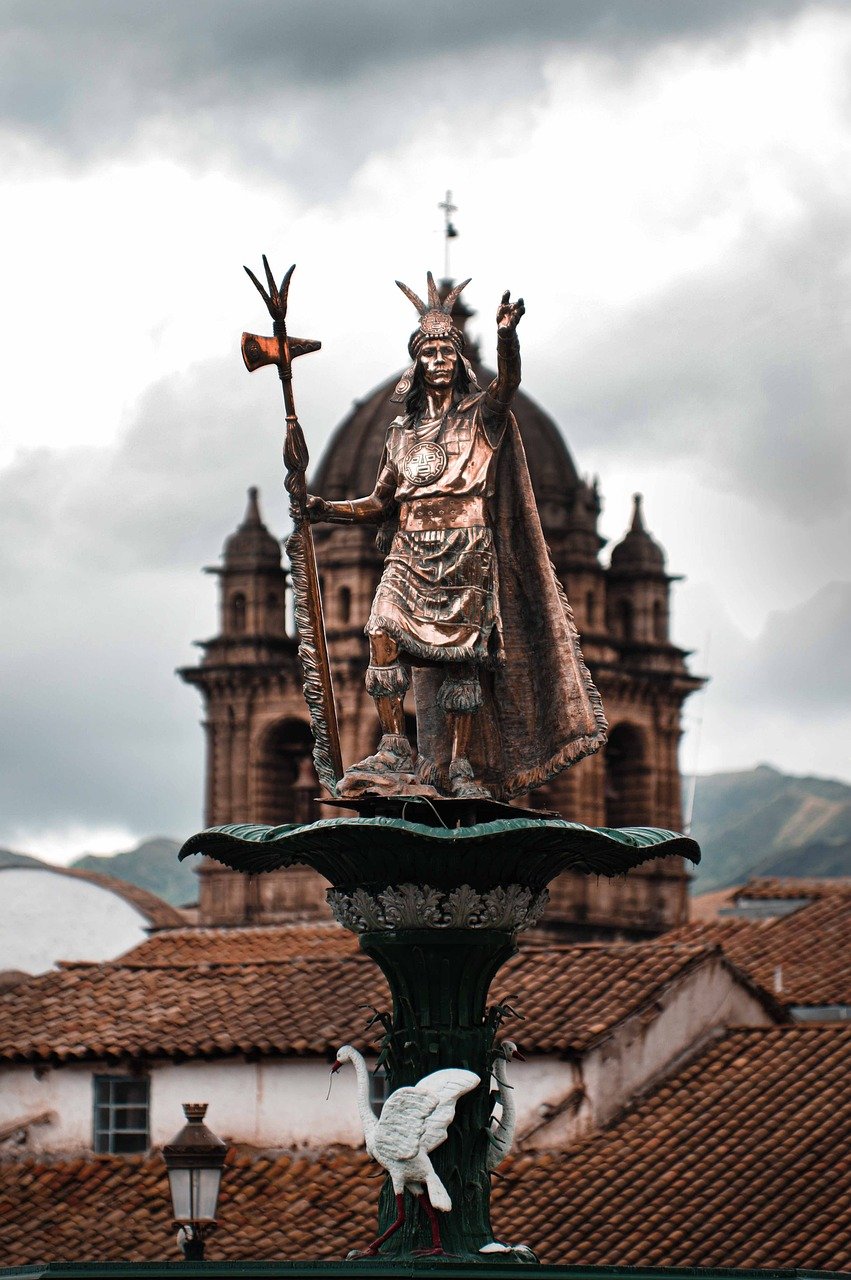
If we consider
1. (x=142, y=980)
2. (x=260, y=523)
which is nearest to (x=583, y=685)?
(x=142, y=980)

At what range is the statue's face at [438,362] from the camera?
14508mm

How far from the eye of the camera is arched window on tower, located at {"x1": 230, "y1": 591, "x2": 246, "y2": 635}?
78438 millimetres

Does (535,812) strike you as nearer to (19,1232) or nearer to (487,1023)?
(487,1023)

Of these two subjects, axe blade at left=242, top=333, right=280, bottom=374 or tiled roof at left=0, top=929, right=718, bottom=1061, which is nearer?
axe blade at left=242, top=333, right=280, bottom=374

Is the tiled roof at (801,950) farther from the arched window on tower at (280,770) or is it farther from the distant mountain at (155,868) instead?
the distant mountain at (155,868)

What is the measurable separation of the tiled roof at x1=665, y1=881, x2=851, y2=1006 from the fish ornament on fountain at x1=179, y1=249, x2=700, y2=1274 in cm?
2054

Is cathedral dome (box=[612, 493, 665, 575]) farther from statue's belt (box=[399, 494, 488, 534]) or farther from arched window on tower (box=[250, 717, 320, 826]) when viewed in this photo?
statue's belt (box=[399, 494, 488, 534])

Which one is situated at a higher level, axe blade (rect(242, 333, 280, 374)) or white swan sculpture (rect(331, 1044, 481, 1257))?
axe blade (rect(242, 333, 280, 374))

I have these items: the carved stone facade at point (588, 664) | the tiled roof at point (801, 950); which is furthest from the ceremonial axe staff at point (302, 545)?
the carved stone facade at point (588, 664)

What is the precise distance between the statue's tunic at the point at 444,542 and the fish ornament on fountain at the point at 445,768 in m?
0.01

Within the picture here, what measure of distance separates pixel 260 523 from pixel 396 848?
218 ft

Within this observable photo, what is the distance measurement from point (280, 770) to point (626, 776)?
9.18 meters

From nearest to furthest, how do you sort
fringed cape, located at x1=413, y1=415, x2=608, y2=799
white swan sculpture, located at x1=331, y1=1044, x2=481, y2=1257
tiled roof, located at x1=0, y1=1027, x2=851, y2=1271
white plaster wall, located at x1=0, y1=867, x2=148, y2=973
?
white swan sculpture, located at x1=331, y1=1044, x2=481, y2=1257
fringed cape, located at x1=413, y1=415, x2=608, y2=799
tiled roof, located at x1=0, y1=1027, x2=851, y2=1271
white plaster wall, located at x1=0, y1=867, x2=148, y2=973

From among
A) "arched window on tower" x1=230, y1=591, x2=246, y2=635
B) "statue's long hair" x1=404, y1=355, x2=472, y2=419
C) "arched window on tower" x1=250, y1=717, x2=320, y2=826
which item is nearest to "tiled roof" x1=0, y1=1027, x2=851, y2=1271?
"statue's long hair" x1=404, y1=355, x2=472, y2=419
